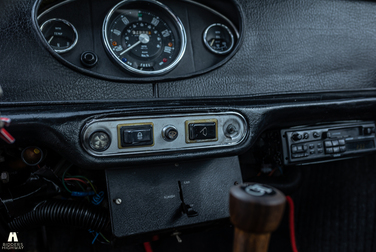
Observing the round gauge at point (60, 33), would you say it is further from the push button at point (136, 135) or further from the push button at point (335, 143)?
the push button at point (335, 143)

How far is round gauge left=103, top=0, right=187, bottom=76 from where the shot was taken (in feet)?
3.62

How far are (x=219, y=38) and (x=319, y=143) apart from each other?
59 centimetres

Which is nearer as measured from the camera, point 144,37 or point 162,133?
point 162,133

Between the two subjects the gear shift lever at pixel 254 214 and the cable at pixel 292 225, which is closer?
the gear shift lever at pixel 254 214

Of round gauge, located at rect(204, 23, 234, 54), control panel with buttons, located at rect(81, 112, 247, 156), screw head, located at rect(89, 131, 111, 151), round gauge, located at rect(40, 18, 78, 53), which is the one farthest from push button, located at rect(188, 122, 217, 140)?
round gauge, located at rect(40, 18, 78, 53)

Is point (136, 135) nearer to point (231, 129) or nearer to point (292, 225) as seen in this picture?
point (231, 129)

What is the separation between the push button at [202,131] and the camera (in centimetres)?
98

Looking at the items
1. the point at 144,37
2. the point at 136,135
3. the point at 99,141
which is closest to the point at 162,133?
the point at 136,135

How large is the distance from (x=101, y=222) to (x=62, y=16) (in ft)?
2.34

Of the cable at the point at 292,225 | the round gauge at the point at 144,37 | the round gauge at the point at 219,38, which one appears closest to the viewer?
the round gauge at the point at 144,37

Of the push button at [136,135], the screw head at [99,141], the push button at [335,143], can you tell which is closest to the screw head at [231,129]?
the push button at [136,135]

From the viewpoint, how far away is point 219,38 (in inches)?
50.3

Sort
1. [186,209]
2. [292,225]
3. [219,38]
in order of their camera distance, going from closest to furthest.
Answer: [186,209]
[219,38]
[292,225]

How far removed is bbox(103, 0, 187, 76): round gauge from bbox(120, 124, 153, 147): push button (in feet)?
0.80
